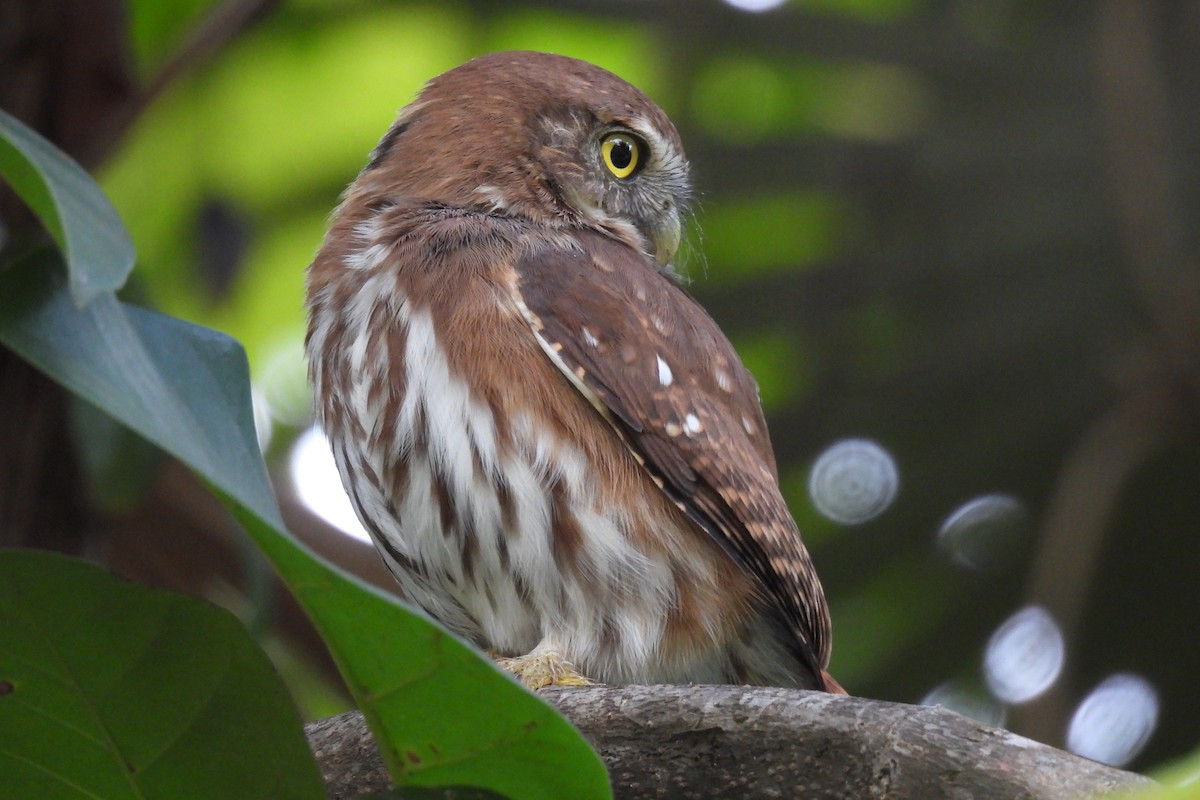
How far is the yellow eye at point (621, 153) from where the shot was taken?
12.4ft

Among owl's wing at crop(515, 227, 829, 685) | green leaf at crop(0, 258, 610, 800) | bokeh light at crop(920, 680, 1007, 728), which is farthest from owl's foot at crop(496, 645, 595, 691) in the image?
bokeh light at crop(920, 680, 1007, 728)

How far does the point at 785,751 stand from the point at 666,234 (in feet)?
7.44

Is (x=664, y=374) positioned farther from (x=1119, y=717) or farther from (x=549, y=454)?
(x=1119, y=717)

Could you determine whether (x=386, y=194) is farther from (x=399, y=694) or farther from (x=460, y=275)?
(x=399, y=694)

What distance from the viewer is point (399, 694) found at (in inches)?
69.3

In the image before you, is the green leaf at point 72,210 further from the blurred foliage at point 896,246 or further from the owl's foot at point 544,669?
the blurred foliage at point 896,246

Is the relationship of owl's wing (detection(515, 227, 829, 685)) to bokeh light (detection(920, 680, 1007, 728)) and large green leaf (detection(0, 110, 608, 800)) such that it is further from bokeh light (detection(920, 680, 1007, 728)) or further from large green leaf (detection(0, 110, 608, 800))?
bokeh light (detection(920, 680, 1007, 728))

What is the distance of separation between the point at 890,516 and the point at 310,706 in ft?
6.81

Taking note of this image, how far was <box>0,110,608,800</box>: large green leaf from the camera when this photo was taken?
161cm

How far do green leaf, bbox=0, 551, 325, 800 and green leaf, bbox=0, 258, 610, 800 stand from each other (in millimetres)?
127

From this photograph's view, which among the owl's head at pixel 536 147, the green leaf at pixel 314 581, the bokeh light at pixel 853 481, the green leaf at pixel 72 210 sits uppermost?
the owl's head at pixel 536 147

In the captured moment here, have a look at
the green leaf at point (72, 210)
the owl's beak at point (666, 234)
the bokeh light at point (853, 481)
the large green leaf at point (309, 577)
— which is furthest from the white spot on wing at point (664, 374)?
the bokeh light at point (853, 481)

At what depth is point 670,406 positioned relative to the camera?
310 centimetres

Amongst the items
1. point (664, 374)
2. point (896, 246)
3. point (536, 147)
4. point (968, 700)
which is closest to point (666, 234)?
point (536, 147)
